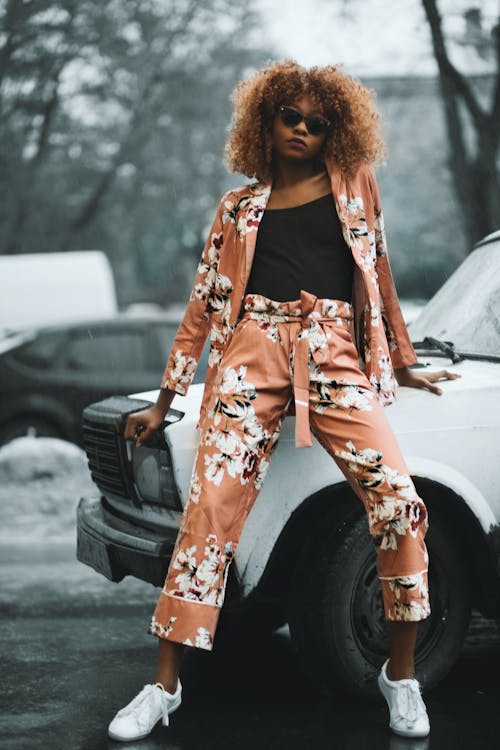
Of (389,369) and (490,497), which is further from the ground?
(389,369)

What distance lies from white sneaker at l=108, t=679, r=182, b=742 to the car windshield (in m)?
1.87

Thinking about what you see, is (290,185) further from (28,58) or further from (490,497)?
(28,58)

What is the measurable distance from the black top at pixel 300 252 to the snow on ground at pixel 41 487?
406cm

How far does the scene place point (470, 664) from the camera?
4.64 m

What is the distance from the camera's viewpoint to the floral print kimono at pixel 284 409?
141 inches

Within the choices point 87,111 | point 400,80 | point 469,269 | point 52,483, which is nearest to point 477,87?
point 400,80

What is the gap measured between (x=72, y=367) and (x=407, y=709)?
692 centimetres

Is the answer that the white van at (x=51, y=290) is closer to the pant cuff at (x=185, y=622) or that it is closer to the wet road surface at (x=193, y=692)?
the wet road surface at (x=193, y=692)

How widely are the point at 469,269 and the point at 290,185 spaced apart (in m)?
1.45

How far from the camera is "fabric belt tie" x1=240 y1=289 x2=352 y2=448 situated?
3.62 meters

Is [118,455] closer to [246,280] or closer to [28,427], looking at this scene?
[246,280]

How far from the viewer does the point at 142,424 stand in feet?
13.1

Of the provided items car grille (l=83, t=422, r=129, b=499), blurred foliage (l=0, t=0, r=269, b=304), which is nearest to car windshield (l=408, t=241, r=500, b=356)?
car grille (l=83, t=422, r=129, b=499)

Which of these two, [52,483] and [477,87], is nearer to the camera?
[52,483]
